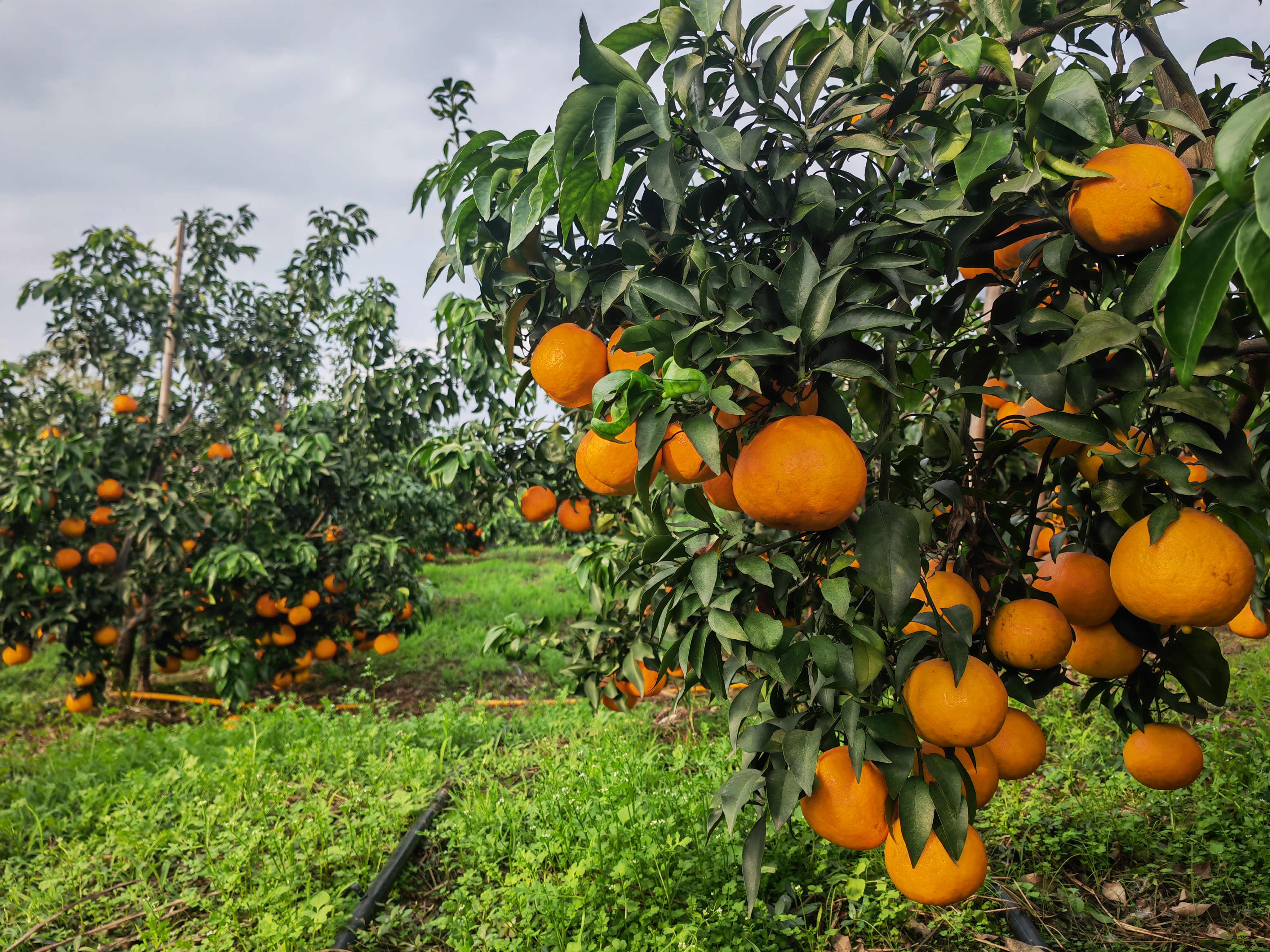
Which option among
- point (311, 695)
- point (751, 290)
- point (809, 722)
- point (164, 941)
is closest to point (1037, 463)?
point (809, 722)

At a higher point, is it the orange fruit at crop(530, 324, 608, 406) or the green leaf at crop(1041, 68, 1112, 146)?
the green leaf at crop(1041, 68, 1112, 146)

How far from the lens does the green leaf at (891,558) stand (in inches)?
31.4

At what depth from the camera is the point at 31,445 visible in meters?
4.14

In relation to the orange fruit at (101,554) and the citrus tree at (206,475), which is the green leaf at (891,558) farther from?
the orange fruit at (101,554)

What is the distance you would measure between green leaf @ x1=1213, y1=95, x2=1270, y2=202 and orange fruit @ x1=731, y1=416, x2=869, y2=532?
1.30 ft

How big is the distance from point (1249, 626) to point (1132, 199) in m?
1.17

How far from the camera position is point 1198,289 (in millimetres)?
495

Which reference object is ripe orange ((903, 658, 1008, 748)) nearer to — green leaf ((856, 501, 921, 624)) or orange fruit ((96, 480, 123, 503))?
green leaf ((856, 501, 921, 624))

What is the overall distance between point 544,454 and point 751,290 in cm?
173

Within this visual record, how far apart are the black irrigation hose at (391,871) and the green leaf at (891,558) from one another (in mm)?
1810

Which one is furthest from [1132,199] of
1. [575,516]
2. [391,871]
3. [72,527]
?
[72,527]

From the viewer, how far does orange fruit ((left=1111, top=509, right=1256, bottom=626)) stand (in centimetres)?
79

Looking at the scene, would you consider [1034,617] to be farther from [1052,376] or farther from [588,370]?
[588,370]

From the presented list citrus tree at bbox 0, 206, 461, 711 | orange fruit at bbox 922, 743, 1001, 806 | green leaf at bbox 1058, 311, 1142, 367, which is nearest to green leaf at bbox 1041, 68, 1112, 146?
green leaf at bbox 1058, 311, 1142, 367
